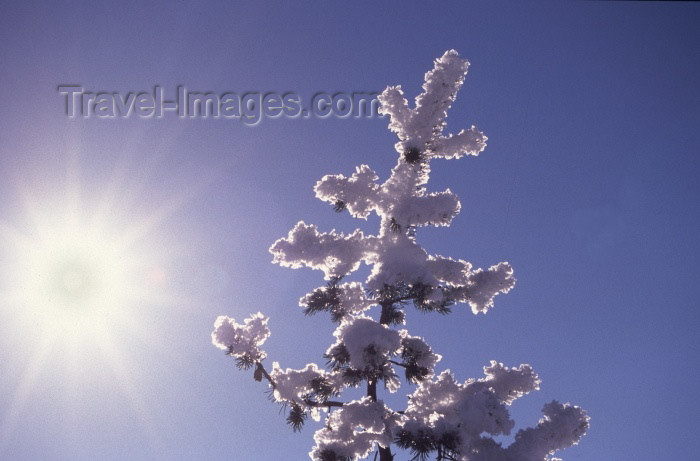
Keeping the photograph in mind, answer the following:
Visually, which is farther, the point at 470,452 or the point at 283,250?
the point at 283,250

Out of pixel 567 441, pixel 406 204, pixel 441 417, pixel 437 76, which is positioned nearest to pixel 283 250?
pixel 406 204

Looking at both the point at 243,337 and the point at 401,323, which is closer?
the point at 243,337

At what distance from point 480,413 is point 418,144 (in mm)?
5211

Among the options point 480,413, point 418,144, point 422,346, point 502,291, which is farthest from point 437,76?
point 480,413

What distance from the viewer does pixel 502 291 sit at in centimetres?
938

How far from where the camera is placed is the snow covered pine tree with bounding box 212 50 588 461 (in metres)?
7.81

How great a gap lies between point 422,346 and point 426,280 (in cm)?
170

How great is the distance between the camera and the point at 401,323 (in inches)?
371

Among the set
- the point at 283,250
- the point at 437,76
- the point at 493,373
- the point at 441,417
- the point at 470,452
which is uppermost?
the point at 437,76

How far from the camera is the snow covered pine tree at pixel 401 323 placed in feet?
25.6

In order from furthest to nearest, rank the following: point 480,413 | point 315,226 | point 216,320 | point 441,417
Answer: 1. point 315,226
2. point 216,320
3. point 441,417
4. point 480,413

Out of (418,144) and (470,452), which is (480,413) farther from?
(418,144)

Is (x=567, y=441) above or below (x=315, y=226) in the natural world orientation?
below

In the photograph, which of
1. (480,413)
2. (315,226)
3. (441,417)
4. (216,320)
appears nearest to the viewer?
(480,413)
